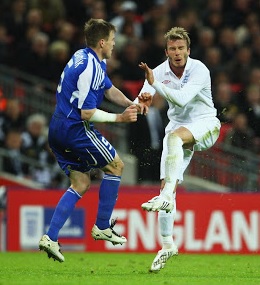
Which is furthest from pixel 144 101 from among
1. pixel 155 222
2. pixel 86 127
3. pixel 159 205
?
pixel 155 222

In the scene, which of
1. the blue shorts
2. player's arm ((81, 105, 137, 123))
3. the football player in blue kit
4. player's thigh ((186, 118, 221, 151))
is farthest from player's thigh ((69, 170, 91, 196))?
player's thigh ((186, 118, 221, 151))

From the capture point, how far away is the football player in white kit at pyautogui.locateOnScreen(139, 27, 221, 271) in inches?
384

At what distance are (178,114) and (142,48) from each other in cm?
654

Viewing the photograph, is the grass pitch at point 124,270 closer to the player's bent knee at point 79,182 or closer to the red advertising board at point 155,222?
the red advertising board at point 155,222

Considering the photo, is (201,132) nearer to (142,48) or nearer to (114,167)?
(114,167)

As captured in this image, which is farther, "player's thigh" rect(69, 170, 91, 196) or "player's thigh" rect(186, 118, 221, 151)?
"player's thigh" rect(69, 170, 91, 196)

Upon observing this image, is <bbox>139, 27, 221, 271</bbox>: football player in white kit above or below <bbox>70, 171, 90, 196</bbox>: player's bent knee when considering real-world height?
above

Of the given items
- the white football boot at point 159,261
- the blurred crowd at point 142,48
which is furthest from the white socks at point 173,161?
the blurred crowd at point 142,48

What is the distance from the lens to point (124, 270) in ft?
34.5

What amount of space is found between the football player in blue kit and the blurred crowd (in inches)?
161

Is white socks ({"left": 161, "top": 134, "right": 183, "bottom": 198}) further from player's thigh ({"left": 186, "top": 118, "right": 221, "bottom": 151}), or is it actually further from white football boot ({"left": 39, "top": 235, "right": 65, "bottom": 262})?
white football boot ({"left": 39, "top": 235, "right": 65, "bottom": 262})

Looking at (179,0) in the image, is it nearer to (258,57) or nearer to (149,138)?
(258,57)

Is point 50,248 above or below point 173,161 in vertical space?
below

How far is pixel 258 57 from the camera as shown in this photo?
56.6 feet
